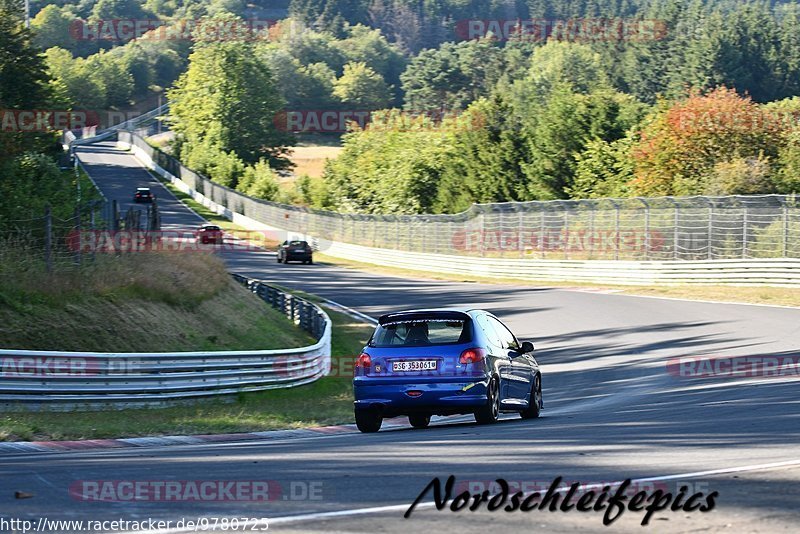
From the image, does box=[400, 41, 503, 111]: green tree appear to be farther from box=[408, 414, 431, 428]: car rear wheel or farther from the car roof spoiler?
the car roof spoiler

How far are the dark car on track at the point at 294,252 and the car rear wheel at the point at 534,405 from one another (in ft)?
149

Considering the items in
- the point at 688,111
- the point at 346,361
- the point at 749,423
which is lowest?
the point at 346,361

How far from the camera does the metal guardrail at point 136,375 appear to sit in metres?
16.9

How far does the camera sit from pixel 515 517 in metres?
7.00

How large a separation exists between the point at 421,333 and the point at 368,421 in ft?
4.42

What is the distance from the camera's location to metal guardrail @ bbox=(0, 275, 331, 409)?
16.9 meters

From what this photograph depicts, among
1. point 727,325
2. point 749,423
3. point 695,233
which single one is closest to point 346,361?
point 727,325

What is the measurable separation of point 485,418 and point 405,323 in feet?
4.90

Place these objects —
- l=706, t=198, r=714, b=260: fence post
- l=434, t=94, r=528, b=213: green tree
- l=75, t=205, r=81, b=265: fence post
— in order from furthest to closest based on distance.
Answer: l=434, t=94, r=528, b=213: green tree < l=706, t=198, r=714, b=260: fence post < l=75, t=205, r=81, b=265: fence post

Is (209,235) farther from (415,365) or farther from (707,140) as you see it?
(415,365)

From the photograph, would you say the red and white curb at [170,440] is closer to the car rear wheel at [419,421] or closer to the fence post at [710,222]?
the car rear wheel at [419,421]

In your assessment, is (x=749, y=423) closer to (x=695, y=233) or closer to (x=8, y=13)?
(x=695, y=233)

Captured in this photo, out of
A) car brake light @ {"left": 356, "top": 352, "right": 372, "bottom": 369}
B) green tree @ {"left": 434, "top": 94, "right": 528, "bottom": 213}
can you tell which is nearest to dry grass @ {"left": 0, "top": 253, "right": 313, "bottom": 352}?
car brake light @ {"left": 356, "top": 352, "right": 372, "bottom": 369}

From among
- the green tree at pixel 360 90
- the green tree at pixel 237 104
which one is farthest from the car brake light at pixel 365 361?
the green tree at pixel 360 90
